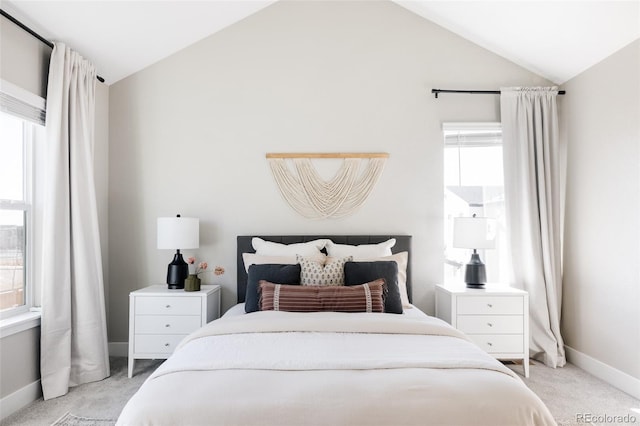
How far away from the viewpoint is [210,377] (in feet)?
5.41

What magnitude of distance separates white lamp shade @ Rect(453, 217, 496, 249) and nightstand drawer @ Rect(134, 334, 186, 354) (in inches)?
93.8

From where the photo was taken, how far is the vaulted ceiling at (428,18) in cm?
276

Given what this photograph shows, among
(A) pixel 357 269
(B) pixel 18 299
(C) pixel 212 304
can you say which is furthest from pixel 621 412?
(B) pixel 18 299

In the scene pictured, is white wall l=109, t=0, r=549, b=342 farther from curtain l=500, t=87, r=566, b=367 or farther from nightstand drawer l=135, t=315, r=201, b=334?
nightstand drawer l=135, t=315, r=201, b=334

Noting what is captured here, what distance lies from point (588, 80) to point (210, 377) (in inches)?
140

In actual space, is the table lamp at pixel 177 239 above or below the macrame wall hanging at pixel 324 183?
below

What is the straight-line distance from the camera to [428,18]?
373 centimetres

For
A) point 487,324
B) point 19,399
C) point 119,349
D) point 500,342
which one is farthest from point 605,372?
point 19,399

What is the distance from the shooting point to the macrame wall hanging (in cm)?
366

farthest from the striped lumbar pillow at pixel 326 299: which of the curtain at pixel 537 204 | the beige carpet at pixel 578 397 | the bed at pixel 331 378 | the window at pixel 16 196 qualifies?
the window at pixel 16 196

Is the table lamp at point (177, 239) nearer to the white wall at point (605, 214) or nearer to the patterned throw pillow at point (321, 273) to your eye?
the patterned throw pillow at point (321, 273)

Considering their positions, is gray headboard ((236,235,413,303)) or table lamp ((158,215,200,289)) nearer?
table lamp ((158,215,200,289))

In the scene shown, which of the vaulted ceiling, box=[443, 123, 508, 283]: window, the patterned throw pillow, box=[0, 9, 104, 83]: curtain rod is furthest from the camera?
box=[443, 123, 508, 283]: window

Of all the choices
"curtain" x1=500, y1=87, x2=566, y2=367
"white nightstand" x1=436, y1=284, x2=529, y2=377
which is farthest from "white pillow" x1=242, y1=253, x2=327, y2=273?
"curtain" x1=500, y1=87, x2=566, y2=367
